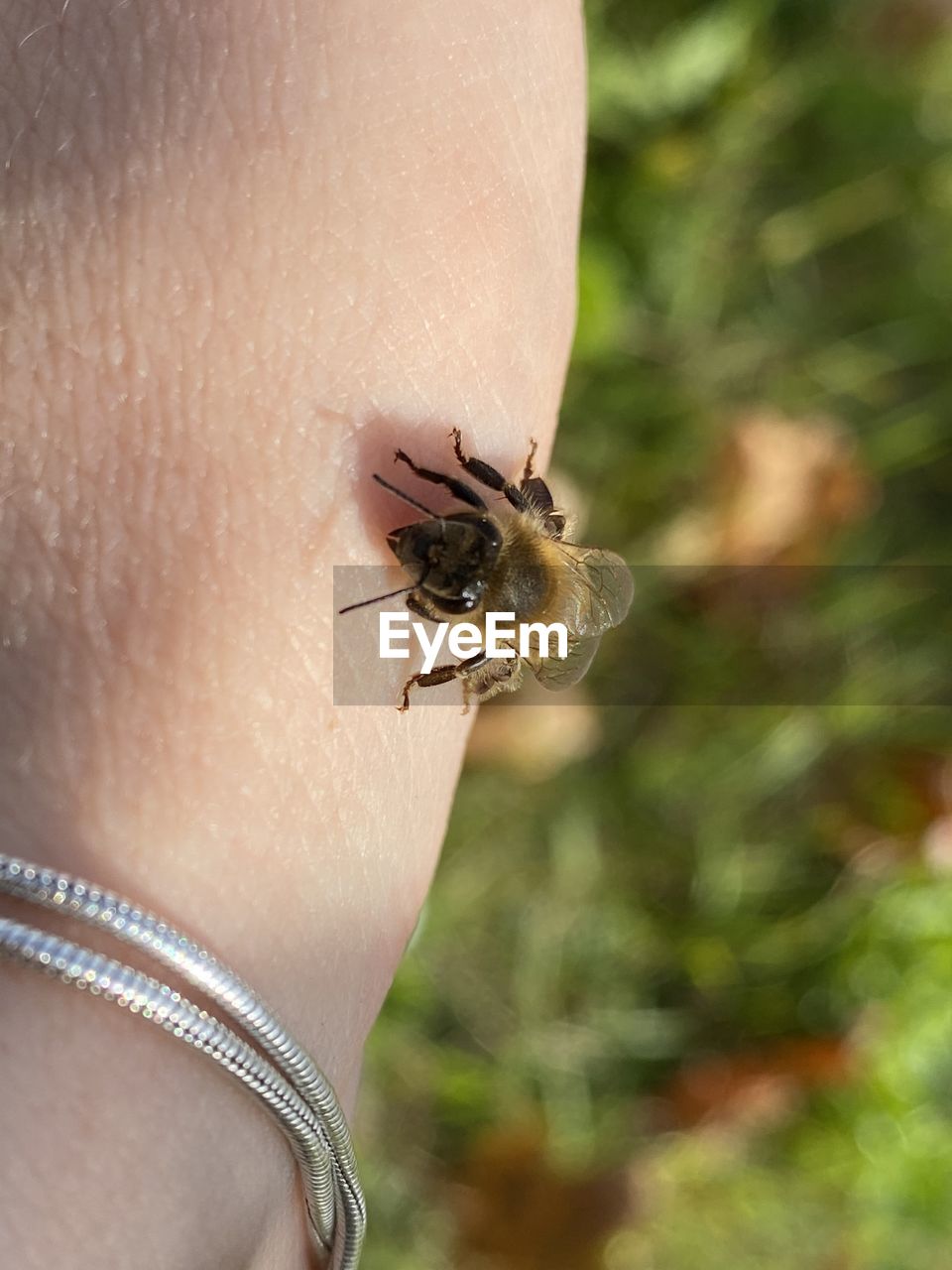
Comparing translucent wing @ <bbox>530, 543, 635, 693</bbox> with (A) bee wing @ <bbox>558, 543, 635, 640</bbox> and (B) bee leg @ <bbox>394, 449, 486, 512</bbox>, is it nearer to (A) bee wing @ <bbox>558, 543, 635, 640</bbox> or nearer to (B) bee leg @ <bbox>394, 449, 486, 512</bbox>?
(A) bee wing @ <bbox>558, 543, 635, 640</bbox>

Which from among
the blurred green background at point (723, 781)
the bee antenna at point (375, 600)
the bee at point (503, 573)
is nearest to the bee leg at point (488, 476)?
the bee at point (503, 573)

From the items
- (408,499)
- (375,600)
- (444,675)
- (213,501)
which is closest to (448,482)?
(408,499)

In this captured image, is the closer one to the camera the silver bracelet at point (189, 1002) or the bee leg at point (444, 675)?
the silver bracelet at point (189, 1002)

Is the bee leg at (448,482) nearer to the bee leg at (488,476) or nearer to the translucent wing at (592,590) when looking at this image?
the bee leg at (488,476)

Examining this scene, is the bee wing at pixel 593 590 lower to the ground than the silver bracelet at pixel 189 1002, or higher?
higher

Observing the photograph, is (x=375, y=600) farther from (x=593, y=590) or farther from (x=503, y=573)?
(x=593, y=590)
